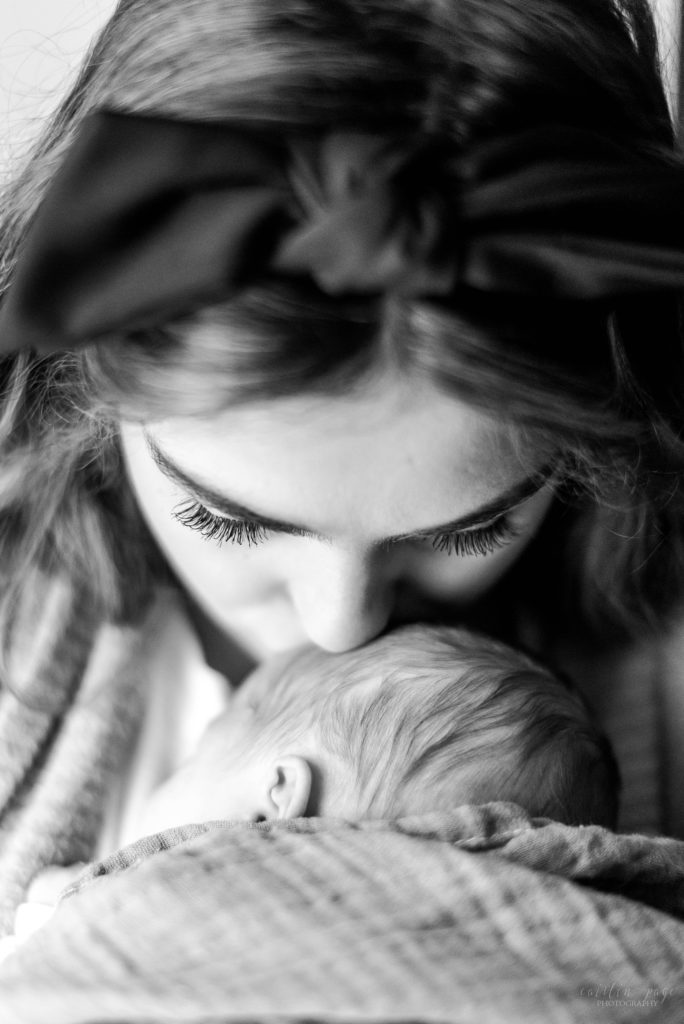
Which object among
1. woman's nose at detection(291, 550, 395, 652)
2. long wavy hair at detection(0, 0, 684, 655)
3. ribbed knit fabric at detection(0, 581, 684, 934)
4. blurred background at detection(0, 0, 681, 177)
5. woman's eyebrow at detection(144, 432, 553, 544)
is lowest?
ribbed knit fabric at detection(0, 581, 684, 934)

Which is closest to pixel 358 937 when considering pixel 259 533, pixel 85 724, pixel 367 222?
pixel 259 533

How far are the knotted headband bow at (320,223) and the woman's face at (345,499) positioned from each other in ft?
0.32

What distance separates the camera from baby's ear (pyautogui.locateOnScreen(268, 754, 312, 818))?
90 cm

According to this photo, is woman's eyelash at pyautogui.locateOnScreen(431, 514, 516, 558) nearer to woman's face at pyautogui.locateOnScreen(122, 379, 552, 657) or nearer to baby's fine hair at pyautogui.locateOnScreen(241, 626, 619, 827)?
woman's face at pyautogui.locateOnScreen(122, 379, 552, 657)

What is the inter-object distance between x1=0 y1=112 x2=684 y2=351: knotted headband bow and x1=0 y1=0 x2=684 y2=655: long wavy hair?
3 cm

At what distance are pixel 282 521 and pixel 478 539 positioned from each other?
0.64 feet

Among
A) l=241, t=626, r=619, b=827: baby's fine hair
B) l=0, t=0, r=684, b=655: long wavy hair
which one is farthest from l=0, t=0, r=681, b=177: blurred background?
l=241, t=626, r=619, b=827: baby's fine hair

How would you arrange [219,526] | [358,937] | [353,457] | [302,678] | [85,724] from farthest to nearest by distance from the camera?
[85,724] → [302,678] → [219,526] → [353,457] → [358,937]

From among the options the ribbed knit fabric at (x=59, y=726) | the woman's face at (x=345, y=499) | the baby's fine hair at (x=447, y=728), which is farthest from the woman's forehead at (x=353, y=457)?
the ribbed knit fabric at (x=59, y=726)

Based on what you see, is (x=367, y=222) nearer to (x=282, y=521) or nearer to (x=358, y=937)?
(x=282, y=521)

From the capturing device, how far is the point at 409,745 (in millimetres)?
917

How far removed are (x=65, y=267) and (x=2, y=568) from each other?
20.8 inches

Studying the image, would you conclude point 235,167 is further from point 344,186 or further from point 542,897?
point 542,897

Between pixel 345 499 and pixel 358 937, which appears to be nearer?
pixel 358 937
